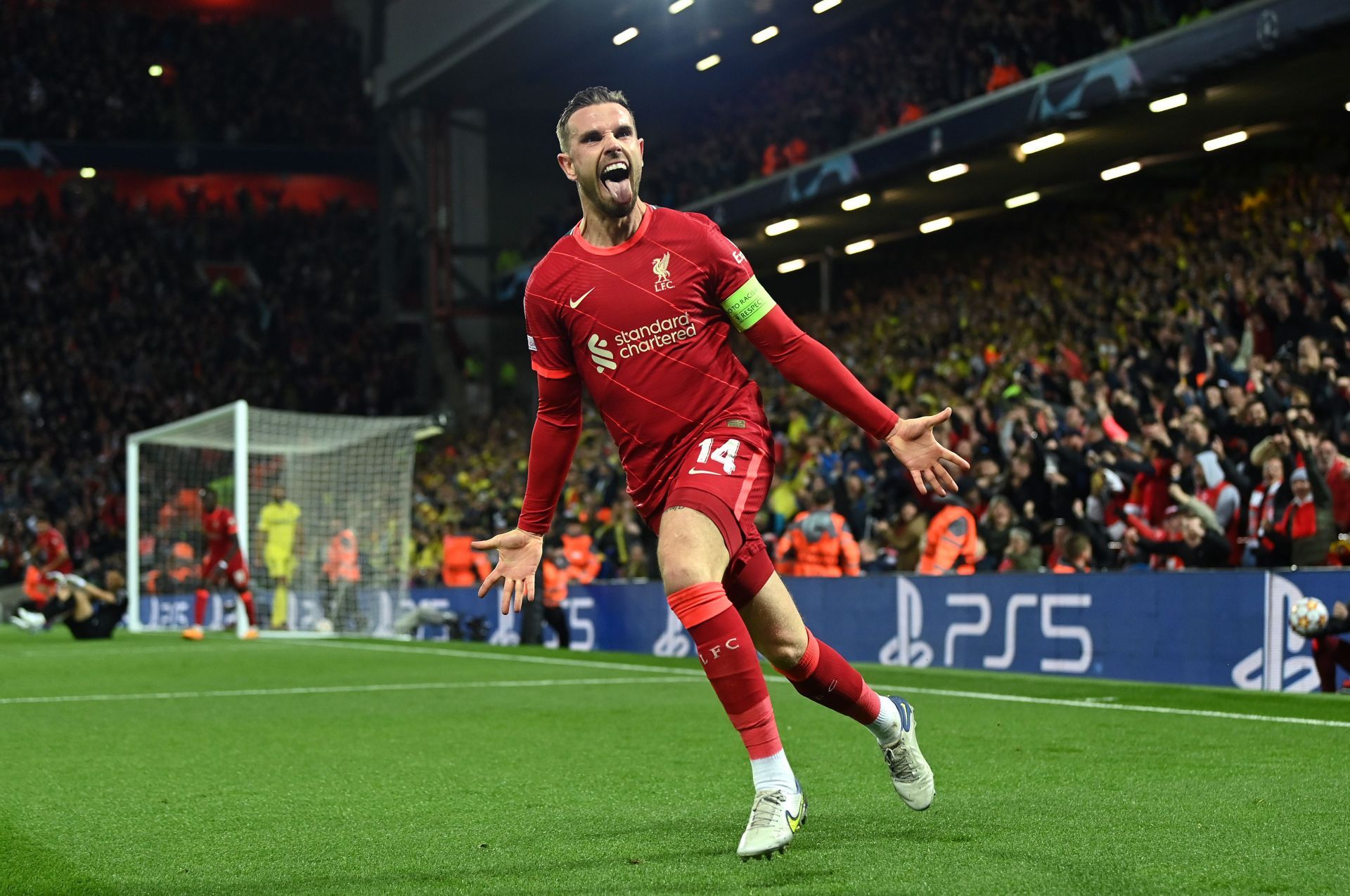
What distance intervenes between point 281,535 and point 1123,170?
40.8 feet

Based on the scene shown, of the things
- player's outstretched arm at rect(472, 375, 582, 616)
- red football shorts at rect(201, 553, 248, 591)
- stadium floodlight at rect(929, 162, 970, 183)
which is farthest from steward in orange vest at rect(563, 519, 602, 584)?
player's outstretched arm at rect(472, 375, 582, 616)

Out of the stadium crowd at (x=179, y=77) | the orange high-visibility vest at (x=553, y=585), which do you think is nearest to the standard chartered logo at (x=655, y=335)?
the orange high-visibility vest at (x=553, y=585)

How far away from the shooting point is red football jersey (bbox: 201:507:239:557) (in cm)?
1852

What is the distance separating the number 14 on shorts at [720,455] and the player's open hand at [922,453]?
1.45ft

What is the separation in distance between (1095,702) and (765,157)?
1888cm

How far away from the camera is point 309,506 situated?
2175cm

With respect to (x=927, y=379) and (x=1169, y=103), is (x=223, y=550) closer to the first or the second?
(x=927, y=379)

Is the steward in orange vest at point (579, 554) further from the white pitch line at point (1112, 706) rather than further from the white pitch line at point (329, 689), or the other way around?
the white pitch line at point (1112, 706)

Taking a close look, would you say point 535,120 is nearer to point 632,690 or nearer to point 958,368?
point 958,368

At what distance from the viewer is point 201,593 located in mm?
20391

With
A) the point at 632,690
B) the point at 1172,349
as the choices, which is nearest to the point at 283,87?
the point at 1172,349

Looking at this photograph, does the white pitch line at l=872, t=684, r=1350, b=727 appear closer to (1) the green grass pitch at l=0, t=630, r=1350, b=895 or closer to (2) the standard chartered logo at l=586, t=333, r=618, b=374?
(1) the green grass pitch at l=0, t=630, r=1350, b=895

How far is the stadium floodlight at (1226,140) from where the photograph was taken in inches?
806

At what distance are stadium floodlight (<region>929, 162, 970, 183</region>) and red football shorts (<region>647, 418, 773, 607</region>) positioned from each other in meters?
18.3
